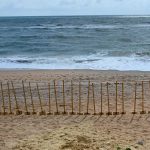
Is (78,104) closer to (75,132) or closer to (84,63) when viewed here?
(75,132)

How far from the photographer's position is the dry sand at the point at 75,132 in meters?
8.61

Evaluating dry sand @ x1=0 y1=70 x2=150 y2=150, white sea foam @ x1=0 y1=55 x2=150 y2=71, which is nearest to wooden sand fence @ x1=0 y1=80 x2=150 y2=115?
dry sand @ x1=0 y1=70 x2=150 y2=150

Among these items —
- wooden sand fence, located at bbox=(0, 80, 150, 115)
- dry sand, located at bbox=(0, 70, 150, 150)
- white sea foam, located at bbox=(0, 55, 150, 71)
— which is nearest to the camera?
dry sand, located at bbox=(0, 70, 150, 150)

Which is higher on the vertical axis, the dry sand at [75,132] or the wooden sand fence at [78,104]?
the wooden sand fence at [78,104]

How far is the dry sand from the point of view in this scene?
339 inches

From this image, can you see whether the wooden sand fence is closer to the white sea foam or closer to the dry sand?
the dry sand

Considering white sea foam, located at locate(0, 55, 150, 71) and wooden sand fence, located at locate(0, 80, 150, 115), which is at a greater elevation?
white sea foam, located at locate(0, 55, 150, 71)

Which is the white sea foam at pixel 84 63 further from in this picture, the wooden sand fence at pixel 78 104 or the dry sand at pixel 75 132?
the dry sand at pixel 75 132

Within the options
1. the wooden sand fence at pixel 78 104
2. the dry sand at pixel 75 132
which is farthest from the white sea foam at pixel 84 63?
the dry sand at pixel 75 132

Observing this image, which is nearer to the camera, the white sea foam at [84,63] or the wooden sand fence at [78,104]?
the wooden sand fence at [78,104]

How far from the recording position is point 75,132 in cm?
948

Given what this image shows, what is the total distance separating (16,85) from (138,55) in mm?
12895

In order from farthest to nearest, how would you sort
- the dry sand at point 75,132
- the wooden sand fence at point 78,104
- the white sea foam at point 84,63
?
the white sea foam at point 84,63 < the wooden sand fence at point 78,104 < the dry sand at point 75,132

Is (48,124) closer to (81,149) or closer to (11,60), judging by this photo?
(81,149)
